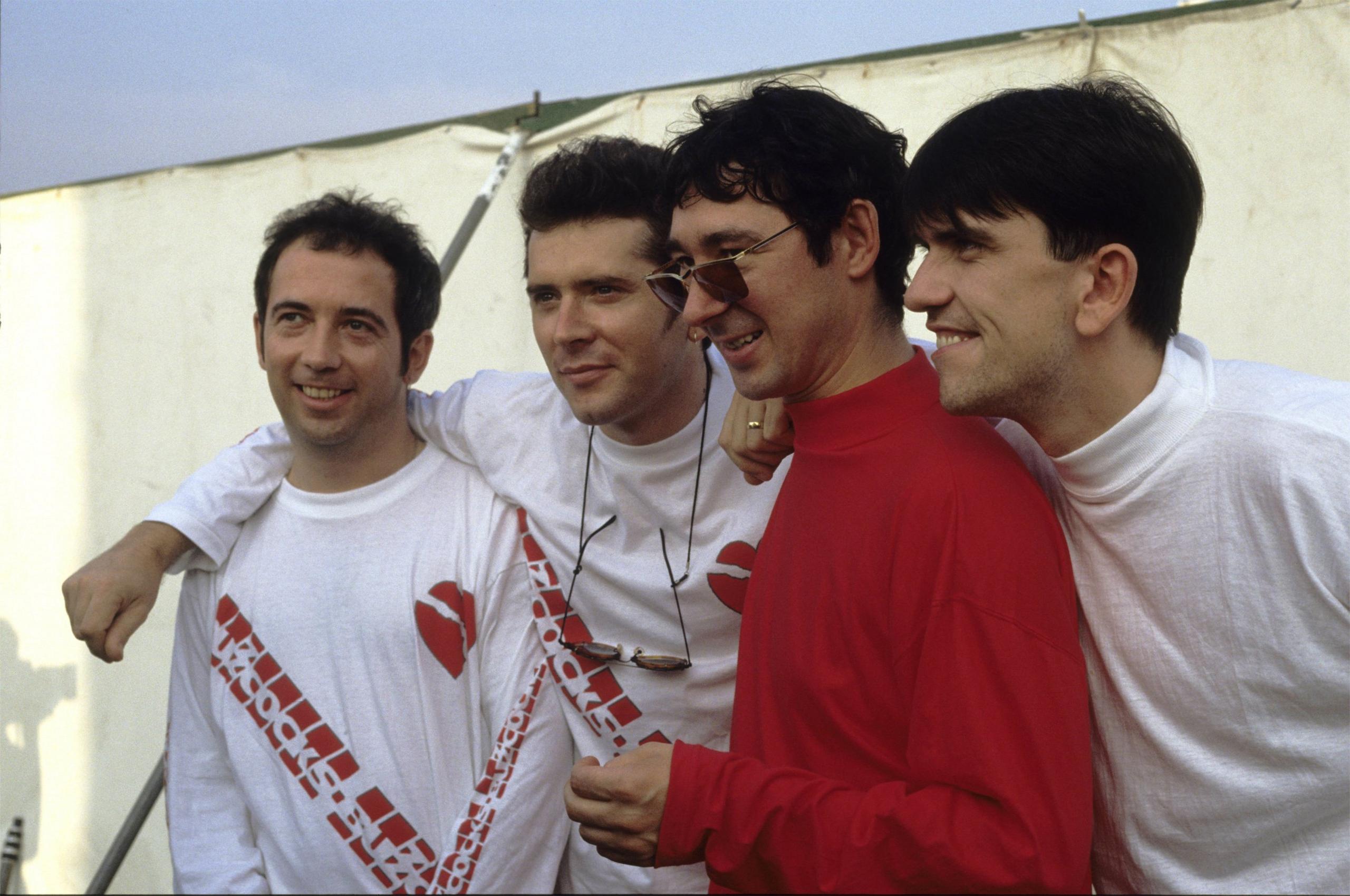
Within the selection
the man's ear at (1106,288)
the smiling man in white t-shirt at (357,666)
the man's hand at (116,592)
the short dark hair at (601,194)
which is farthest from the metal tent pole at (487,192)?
the man's ear at (1106,288)

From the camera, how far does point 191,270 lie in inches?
133

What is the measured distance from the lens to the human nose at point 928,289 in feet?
3.84

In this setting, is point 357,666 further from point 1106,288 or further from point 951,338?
point 1106,288

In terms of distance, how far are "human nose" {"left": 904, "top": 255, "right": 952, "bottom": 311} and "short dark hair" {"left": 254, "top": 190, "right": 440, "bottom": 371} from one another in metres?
1.13

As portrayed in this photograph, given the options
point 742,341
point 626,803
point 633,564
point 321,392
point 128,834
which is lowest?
point 128,834

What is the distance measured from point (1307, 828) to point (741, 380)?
78 cm

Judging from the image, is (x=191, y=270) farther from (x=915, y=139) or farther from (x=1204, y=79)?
(x=1204, y=79)

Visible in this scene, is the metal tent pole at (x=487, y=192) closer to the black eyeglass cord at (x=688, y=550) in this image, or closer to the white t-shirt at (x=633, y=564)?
the white t-shirt at (x=633, y=564)

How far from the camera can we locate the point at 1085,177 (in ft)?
3.65

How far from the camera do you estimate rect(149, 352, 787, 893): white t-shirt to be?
1683 millimetres

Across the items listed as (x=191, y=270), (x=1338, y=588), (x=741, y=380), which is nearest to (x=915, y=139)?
(x=741, y=380)

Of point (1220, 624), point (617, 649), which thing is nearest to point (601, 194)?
point (617, 649)

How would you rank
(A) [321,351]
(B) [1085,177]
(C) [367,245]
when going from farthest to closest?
(C) [367,245] < (A) [321,351] < (B) [1085,177]

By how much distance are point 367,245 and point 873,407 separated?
3.76ft
